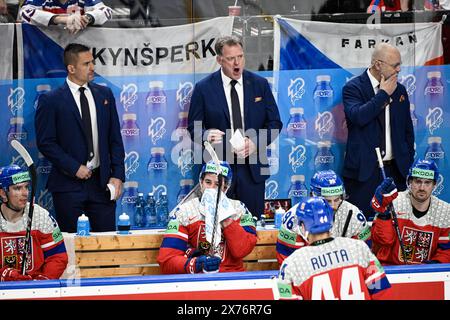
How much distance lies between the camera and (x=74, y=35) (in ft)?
33.4

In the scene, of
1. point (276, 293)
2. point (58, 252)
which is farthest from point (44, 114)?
point (276, 293)

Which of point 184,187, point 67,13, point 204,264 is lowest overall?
point 204,264

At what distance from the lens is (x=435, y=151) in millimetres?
10523

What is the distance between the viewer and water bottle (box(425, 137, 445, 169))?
1052 centimetres

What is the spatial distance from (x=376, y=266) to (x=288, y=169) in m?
3.60

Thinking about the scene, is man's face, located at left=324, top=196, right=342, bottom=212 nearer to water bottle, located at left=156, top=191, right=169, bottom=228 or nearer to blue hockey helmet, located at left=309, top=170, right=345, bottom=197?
blue hockey helmet, located at left=309, top=170, right=345, bottom=197

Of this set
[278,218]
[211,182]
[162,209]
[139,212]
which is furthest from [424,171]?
[139,212]

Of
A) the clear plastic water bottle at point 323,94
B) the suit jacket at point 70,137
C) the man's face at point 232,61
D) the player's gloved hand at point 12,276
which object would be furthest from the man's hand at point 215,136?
the player's gloved hand at point 12,276

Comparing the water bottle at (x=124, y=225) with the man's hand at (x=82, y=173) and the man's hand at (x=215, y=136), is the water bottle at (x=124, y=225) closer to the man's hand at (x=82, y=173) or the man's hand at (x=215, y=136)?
the man's hand at (x=82, y=173)

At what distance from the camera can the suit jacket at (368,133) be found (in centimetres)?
1010

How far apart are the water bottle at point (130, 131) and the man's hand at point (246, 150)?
1080 mm

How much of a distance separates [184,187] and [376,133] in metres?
1.83

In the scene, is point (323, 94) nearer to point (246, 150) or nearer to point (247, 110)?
point (247, 110)

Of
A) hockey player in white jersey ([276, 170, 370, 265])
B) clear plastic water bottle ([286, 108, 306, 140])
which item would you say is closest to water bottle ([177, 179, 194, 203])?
clear plastic water bottle ([286, 108, 306, 140])
